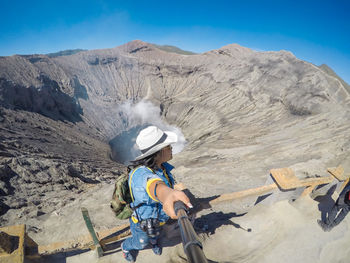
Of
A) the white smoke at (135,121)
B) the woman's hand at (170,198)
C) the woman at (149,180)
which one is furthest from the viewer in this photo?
the white smoke at (135,121)

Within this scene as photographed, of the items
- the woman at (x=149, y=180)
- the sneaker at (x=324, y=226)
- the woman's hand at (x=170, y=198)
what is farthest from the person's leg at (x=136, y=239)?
the sneaker at (x=324, y=226)

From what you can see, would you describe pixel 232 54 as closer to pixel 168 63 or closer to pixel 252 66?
pixel 252 66

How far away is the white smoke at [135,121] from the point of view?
2491 cm

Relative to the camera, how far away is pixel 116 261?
281 cm

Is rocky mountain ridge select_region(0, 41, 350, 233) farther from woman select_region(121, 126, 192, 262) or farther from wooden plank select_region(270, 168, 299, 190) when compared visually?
woman select_region(121, 126, 192, 262)

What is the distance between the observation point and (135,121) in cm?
2925

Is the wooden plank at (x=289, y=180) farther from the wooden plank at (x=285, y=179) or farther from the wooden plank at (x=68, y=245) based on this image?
the wooden plank at (x=68, y=245)

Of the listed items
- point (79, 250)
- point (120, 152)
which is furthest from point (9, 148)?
point (120, 152)

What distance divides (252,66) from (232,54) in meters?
7.61

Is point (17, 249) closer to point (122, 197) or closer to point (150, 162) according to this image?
point (122, 197)

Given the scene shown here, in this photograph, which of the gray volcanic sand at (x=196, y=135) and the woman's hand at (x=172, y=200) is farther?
the gray volcanic sand at (x=196, y=135)

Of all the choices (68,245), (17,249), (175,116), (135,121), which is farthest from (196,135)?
(17,249)

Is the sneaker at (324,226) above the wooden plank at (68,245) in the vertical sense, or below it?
below

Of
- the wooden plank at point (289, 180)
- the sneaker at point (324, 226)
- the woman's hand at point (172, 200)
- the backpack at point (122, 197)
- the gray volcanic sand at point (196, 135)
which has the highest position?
the gray volcanic sand at point (196, 135)
